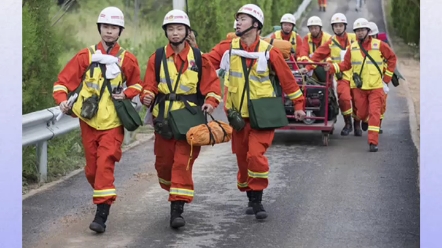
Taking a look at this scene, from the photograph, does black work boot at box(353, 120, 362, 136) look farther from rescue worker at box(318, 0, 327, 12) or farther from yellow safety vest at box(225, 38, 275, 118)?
rescue worker at box(318, 0, 327, 12)

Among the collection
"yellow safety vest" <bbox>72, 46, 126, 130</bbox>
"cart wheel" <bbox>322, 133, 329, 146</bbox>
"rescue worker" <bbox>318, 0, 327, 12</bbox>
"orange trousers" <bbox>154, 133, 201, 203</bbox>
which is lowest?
"cart wheel" <bbox>322, 133, 329, 146</bbox>

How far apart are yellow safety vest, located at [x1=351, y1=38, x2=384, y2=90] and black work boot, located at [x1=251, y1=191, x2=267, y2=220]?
611 cm

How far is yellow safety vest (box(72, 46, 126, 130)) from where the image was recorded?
9078 millimetres

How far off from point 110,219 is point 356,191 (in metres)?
3.01

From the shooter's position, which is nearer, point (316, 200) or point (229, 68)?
point (229, 68)

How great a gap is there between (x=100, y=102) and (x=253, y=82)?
5.19ft

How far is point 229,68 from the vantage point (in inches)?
390

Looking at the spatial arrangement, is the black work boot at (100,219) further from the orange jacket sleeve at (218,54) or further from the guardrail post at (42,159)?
the guardrail post at (42,159)

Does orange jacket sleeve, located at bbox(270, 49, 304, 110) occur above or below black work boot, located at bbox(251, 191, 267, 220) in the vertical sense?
Answer: above

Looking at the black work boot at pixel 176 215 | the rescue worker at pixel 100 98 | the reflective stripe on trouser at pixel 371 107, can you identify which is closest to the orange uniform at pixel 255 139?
the black work boot at pixel 176 215

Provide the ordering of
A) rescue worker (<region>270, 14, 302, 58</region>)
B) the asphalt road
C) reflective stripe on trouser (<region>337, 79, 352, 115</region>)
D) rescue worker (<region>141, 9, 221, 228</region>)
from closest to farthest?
the asphalt road → rescue worker (<region>141, 9, 221, 228</region>) → reflective stripe on trouser (<region>337, 79, 352, 115</region>) → rescue worker (<region>270, 14, 302, 58</region>)

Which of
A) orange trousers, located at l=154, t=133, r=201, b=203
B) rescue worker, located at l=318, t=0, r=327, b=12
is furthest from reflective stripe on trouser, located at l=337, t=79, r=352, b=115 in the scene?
rescue worker, located at l=318, t=0, r=327, b=12

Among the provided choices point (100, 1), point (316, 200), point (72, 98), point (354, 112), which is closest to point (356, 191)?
point (316, 200)

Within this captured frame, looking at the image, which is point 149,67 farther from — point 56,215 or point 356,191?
point 356,191
